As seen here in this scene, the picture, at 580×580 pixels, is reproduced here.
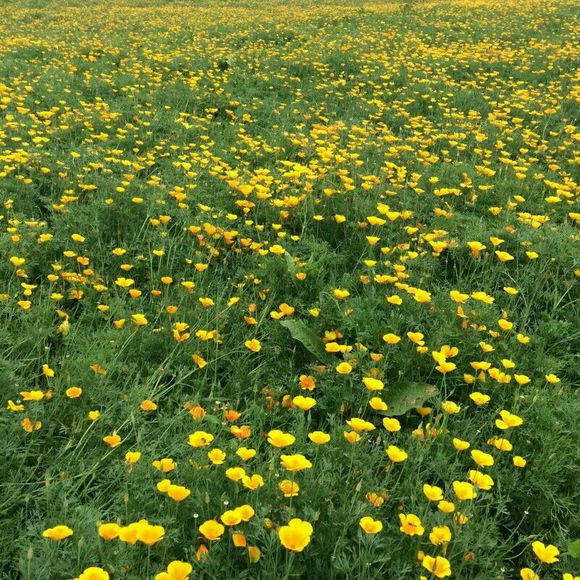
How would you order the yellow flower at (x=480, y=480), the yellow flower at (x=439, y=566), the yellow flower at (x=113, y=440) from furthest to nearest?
the yellow flower at (x=113, y=440)
the yellow flower at (x=480, y=480)
the yellow flower at (x=439, y=566)

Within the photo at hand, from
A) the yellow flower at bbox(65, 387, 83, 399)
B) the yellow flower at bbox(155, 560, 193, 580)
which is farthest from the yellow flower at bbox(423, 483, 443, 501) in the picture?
the yellow flower at bbox(65, 387, 83, 399)

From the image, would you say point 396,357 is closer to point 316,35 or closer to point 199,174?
point 199,174

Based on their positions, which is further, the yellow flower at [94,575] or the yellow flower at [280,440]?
the yellow flower at [280,440]

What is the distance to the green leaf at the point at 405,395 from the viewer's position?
2.35m

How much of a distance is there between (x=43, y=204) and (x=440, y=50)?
27.3 feet

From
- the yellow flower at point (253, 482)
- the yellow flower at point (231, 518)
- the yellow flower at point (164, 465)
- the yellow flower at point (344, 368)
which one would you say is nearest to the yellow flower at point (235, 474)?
the yellow flower at point (253, 482)

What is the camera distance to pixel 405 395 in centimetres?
241

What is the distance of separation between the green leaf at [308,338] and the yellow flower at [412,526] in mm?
1028

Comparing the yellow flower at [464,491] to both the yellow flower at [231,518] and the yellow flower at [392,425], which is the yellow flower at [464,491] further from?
A: the yellow flower at [231,518]

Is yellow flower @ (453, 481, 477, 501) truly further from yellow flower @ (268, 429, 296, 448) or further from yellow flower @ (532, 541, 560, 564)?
yellow flower @ (268, 429, 296, 448)

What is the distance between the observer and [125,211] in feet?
12.0

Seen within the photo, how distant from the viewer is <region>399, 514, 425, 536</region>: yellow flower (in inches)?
64.5

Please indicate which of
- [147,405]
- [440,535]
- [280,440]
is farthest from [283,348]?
[440,535]

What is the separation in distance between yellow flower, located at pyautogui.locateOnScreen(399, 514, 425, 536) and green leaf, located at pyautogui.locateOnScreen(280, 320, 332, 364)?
103cm
